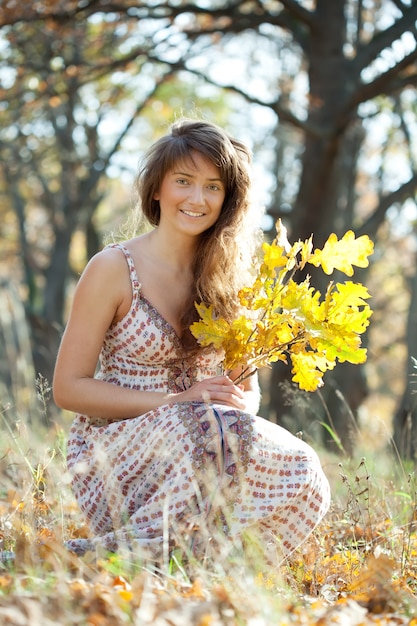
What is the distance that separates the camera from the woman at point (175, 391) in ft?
7.86

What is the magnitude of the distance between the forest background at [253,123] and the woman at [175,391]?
0.74 ft

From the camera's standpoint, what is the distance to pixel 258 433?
246 cm

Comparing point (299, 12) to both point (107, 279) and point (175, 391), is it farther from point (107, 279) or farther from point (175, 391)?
point (175, 391)

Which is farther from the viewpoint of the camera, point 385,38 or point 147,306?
point 385,38

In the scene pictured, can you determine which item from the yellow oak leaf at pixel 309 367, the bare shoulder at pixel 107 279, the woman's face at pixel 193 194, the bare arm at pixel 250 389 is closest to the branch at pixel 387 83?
the woman's face at pixel 193 194

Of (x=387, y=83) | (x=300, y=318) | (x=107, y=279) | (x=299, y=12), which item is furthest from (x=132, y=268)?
(x=299, y=12)

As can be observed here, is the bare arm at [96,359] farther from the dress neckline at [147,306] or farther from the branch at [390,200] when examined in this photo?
the branch at [390,200]

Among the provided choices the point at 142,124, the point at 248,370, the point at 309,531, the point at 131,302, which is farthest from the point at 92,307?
the point at 142,124

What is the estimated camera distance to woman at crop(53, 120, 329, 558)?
7.86ft

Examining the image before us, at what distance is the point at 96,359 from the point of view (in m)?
2.75

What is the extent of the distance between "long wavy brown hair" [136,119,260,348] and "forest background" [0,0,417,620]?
0.16 meters

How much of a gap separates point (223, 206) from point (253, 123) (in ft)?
39.8

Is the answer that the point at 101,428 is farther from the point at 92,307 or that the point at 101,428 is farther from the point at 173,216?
the point at 173,216

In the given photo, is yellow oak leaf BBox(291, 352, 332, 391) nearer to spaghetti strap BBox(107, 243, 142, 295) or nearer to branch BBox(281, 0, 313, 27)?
spaghetti strap BBox(107, 243, 142, 295)
